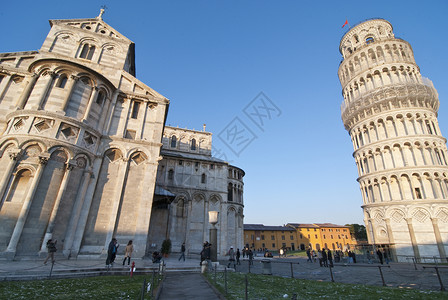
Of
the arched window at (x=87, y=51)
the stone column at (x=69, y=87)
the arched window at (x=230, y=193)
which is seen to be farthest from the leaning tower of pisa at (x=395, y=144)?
the arched window at (x=87, y=51)

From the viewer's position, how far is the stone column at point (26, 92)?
1517 cm

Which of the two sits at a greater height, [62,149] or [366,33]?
[366,33]

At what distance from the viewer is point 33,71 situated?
16.2 meters

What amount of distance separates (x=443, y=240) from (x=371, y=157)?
11450 millimetres

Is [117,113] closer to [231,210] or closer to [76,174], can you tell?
[76,174]

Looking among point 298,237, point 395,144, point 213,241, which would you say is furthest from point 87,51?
point 298,237

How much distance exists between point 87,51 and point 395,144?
118 feet

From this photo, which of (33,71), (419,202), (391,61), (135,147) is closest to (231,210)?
(135,147)

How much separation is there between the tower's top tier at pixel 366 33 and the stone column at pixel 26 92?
138ft

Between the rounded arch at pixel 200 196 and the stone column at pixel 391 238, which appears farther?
the rounded arch at pixel 200 196

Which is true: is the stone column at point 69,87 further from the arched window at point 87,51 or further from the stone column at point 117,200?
the stone column at point 117,200

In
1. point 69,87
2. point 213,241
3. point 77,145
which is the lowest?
point 213,241

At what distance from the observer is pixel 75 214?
47.1ft

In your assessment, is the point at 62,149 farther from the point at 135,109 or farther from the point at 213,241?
the point at 213,241
